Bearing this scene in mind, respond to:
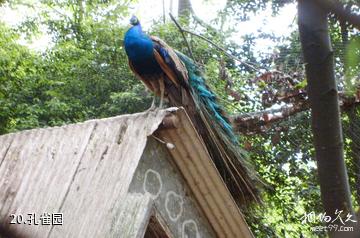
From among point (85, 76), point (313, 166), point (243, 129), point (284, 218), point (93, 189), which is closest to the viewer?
point (93, 189)

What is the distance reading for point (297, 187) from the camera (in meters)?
6.21

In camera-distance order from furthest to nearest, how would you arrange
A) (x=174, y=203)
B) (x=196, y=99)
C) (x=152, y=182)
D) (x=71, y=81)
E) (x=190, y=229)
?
(x=71, y=81) → (x=196, y=99) → (x=190, y=229) → (x=174, y=203) → (x=152, y=182)

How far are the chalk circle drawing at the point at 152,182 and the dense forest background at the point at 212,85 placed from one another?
5.47 ft

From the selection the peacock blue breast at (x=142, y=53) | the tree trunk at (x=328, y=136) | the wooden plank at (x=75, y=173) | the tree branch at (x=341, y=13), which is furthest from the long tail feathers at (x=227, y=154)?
the tree branch at (x=341, y=13)

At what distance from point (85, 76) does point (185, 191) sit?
13.3 feet

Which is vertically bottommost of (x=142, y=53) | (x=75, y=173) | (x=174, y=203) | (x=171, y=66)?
(x=75, y=173)

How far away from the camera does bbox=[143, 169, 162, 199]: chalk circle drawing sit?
3047mm

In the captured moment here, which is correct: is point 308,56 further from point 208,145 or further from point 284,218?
point 284,218

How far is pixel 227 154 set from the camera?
346cm

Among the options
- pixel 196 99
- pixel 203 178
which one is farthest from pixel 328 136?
pixel 196 99

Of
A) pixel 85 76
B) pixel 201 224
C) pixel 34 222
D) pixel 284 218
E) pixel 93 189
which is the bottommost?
pixel 34 222

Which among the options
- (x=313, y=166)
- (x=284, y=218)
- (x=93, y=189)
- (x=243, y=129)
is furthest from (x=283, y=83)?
(x=284, y=218)

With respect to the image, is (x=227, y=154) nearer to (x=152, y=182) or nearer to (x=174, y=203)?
(x=174, y=203)

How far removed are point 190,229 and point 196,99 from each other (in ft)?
3.10
